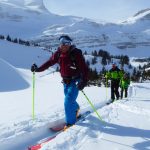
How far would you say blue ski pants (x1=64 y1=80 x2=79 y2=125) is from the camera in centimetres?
945

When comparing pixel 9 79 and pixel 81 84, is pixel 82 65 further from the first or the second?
pixel 9 79

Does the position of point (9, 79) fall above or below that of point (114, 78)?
below

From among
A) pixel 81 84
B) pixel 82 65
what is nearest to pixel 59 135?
pixel 81 84

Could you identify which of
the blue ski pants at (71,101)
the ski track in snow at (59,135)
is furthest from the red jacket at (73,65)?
the ski track in snow at (59,135)

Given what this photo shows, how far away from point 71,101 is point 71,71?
76cm

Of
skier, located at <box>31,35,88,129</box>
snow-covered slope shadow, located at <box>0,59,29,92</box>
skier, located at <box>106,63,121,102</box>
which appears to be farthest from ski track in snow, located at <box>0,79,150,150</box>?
snow-covered slope shadow, located at <box>0,59,29,92</box>

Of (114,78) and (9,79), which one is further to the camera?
(9,79)

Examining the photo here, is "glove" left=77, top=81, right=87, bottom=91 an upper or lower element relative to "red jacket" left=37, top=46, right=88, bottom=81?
lower

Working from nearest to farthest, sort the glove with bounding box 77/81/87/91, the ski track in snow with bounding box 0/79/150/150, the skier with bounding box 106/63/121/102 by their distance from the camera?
the ski track in snow with bounding box 0/79/150/150
the glove with bounding box 77/81/87/91
the skier with bounding box 106/63/121/102

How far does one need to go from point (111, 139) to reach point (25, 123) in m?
2.93

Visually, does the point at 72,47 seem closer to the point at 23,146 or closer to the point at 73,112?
the point at 73,112

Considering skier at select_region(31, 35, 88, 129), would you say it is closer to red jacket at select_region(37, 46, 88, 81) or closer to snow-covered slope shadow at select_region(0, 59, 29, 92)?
red jacket at select_region(37, 46, 88, 81)

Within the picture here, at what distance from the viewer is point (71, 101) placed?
9.52 m

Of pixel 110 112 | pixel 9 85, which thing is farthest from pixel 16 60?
pixel 110 112
